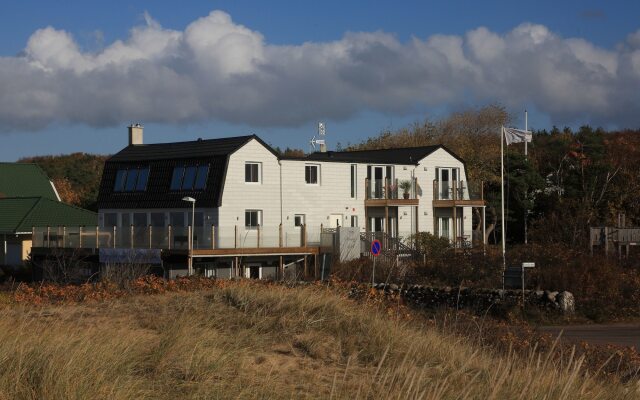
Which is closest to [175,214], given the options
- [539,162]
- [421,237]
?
[421,237]

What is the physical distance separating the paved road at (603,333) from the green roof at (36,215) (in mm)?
34746

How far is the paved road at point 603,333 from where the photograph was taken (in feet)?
79.7

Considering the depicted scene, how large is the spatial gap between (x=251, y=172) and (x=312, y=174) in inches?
173

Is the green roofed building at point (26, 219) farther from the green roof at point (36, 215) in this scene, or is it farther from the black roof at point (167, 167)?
the black roof at point (167, 167)

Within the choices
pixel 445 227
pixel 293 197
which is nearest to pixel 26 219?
pixel 293 197

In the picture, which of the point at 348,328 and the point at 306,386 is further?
the point at 348,328

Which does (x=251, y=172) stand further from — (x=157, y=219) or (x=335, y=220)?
(x=335, y=220)

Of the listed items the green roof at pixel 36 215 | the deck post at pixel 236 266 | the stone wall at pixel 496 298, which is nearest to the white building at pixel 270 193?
the deck post at pixel 236 266

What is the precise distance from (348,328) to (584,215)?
39.3 meters

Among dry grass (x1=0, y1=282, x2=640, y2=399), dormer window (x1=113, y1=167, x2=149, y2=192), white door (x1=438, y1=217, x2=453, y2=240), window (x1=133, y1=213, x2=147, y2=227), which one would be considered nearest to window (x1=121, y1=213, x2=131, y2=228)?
window (x1=133, y1=213, x2=147, y2=227)

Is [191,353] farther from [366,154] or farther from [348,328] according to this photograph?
[366,154]

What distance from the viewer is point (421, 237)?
161 feet

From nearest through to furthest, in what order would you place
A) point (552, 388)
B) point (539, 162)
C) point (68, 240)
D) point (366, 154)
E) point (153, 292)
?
1. point (552, 388)
2. point (153, 292)
3. point (68, 240)
4. point (366, 154)
5. point (539, 162)

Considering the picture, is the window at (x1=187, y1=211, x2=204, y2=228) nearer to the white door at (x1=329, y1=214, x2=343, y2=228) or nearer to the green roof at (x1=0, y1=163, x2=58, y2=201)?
the white door at (x1=329, y1=214, x2=343, y2=228)
